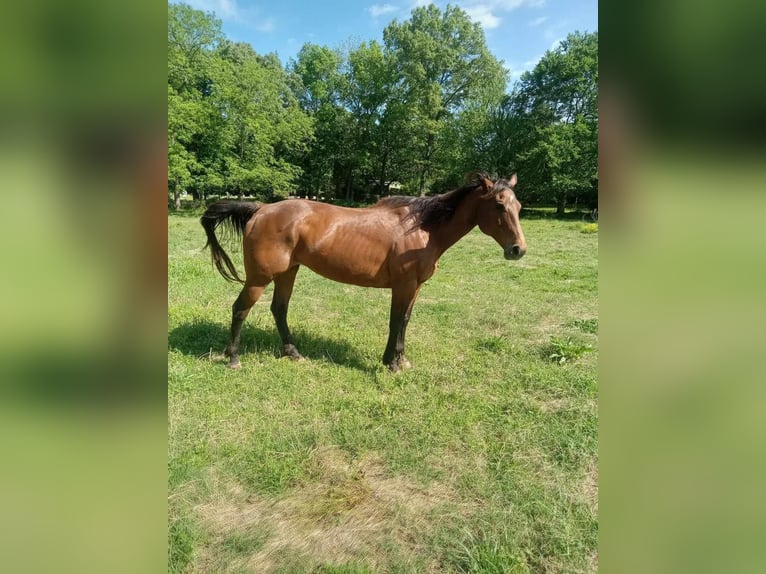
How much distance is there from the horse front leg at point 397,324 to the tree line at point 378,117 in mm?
22811

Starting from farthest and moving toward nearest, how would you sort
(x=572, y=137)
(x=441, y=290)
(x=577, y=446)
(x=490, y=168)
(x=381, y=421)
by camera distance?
(x=490, y=168) < (x=572, y=137) < (x=441, y=290) < (x=381, y=421) < (x=577, y=446)

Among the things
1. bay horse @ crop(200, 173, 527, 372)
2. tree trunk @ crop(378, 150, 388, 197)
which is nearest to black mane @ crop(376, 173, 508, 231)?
bay horse @ crop(200, 173, 527, 372)

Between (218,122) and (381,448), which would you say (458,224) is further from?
(218,122)

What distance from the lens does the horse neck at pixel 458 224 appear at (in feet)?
13.2
